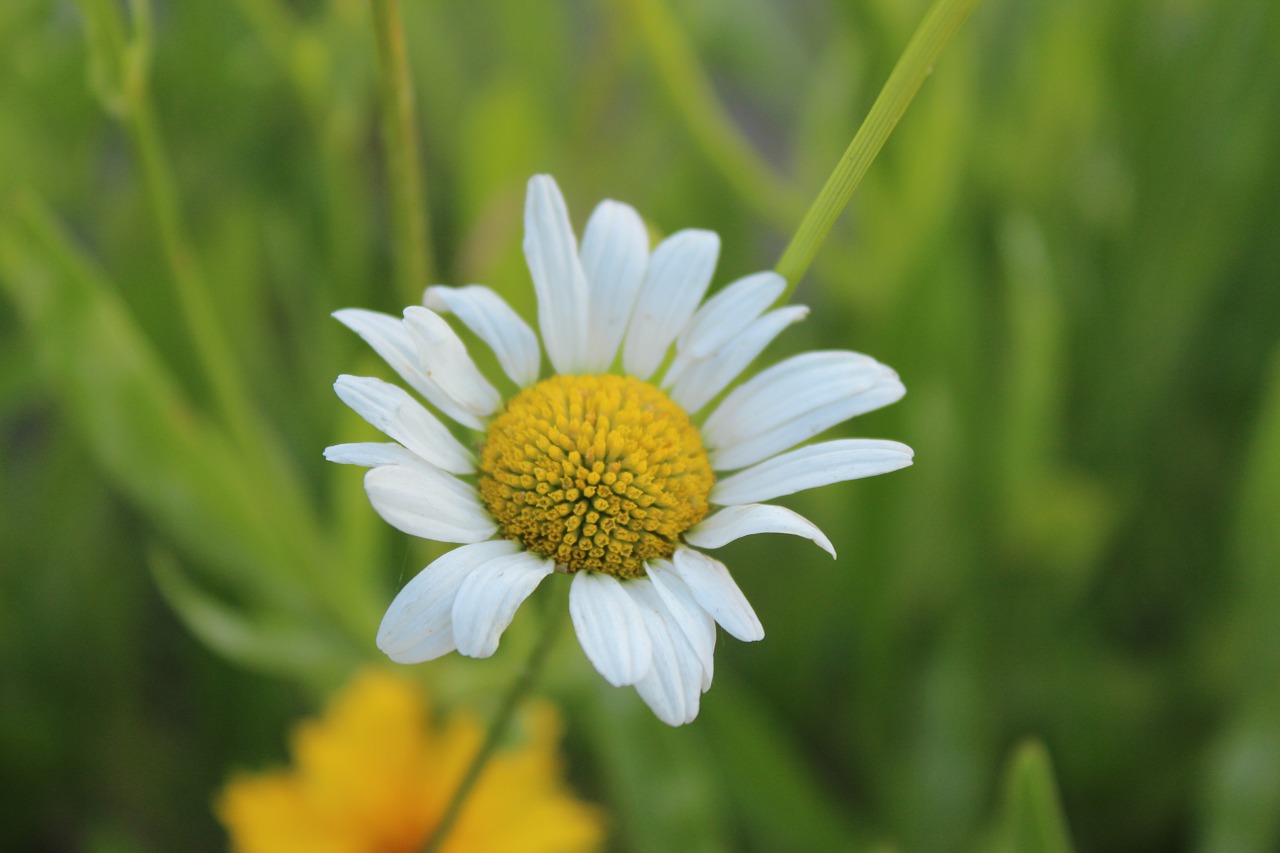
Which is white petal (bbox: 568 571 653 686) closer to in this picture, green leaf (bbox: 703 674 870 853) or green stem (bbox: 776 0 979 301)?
green stem (bbox: 776 0 979 301)

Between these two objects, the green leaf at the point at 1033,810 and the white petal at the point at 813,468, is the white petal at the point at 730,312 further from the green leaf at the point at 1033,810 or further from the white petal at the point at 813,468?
the green leaf at the point at 1033,810

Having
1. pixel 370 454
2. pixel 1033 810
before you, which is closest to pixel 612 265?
Result: pixel 370 454

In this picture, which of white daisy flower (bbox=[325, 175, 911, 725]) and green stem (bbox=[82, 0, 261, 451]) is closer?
white daisy flower (bbox=[325, 175, 911, 725])

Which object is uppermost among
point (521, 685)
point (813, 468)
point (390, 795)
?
point (813, 468)

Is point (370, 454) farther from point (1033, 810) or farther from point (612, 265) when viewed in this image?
point (1033, 810)

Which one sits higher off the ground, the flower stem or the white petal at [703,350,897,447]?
the white petal at [703,350,897,447]

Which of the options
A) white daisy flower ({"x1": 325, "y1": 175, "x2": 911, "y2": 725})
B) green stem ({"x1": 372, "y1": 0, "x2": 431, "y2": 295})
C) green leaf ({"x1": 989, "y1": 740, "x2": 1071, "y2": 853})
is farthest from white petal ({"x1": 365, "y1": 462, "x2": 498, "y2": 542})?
green leaf ({"x1": 989, "y1": 740, "x2": 1071, "y2": 853})
